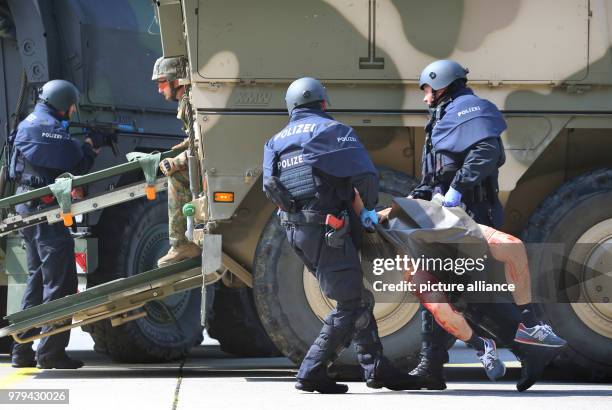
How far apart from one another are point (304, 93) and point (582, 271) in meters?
2.14

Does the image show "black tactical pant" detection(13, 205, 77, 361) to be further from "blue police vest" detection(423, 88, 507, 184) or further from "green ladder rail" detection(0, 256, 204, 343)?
"blue police vest" detection(423, 88, 507, 184)

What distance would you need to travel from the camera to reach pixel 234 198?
8617 millimetres

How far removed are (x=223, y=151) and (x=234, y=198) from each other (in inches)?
11.7

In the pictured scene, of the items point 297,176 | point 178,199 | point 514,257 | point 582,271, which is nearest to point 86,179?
point 178,199

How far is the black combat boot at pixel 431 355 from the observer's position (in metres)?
8.08

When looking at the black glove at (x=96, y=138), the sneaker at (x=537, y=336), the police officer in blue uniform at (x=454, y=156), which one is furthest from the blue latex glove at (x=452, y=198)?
the black glove at (x=96, y=138)

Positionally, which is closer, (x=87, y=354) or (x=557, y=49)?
(x=557, y=49)

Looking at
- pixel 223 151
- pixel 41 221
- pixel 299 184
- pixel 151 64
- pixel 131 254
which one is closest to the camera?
pixel 299 184

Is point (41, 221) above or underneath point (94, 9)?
underneath

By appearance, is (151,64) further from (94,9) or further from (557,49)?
(557,49)

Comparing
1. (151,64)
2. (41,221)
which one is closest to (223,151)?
(41,221)

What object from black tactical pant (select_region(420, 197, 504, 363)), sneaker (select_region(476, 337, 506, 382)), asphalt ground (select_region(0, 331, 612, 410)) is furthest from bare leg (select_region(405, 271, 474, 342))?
asphalt ground (select_region(0, 331, 612, 410))

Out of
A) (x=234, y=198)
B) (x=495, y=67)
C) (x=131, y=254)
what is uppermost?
(x=495, y=67)

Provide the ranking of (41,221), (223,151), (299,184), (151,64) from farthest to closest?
(151,64) < (41,221) < (223,151) < (299,184)
